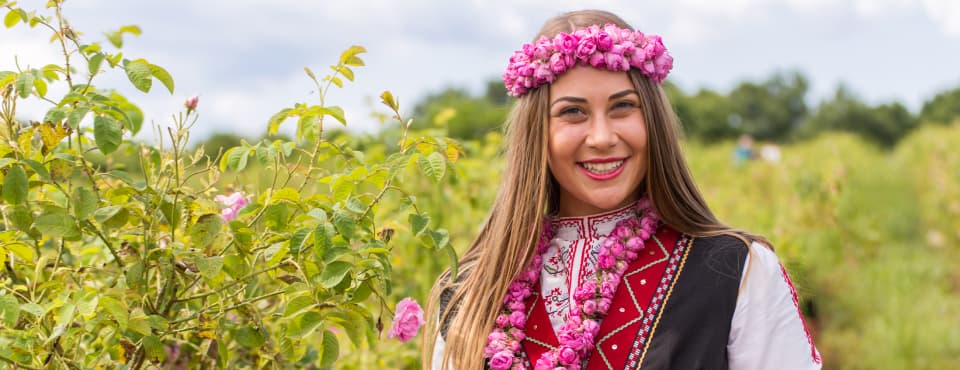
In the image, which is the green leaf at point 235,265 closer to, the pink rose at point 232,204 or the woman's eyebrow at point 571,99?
the pink rose at point 232,204

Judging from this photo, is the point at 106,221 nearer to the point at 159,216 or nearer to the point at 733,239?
the point at 159,216

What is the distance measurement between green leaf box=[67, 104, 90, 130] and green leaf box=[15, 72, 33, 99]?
0.07 meters

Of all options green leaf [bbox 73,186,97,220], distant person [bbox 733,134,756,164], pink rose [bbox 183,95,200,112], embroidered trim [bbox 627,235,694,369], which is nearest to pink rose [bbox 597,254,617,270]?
embroidered trim [bbox 627,235,694,369]

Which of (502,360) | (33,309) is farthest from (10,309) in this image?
(502,360)

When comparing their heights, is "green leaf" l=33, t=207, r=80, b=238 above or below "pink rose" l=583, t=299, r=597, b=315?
above

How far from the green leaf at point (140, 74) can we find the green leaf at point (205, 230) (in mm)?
221

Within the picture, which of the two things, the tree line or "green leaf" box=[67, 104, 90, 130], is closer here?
"green leaf" box=[67, 104, 90, 130]

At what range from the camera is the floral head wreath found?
1556 mm

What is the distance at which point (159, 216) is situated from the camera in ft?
4.57

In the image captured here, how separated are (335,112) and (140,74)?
0.30 metres

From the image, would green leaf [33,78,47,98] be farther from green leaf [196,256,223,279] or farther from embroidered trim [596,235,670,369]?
embroidered trim [596,235,670,369]

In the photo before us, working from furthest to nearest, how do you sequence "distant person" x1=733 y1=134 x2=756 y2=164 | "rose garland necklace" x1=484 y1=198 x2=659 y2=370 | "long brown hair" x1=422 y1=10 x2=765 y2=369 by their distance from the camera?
"distant person" x1=733 y1=134 x2=756 y2=164 → "long brown hair" x1=422 y1=10 x2=765 y2=369 → "rose garland necklace" x1=484 y1=198 x2=659 y2=370

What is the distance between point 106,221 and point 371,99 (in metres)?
1.25

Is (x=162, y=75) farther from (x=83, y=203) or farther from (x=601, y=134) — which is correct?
(x=601, y=134)
